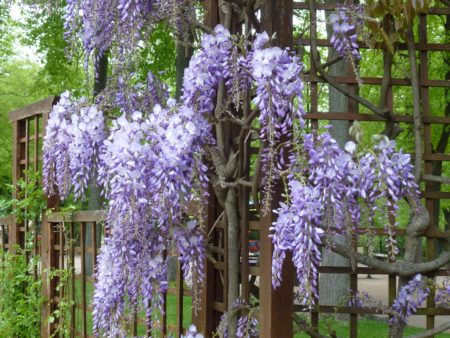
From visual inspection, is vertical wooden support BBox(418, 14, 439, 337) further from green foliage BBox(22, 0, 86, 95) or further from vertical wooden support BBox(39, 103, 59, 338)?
green foliage BBox(22, 0, 86, 95)

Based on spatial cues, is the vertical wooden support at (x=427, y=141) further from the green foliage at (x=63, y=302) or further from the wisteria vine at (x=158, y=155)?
the green foliage at (x=63, y=302)

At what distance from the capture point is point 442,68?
9672 millimetres

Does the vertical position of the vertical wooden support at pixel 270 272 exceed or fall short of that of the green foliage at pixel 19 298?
it exceeds it

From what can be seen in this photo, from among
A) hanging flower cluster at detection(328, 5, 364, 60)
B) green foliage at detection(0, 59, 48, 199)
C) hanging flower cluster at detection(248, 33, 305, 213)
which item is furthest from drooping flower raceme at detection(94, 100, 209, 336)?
green foliage at detection(0, 59, 48, 199)

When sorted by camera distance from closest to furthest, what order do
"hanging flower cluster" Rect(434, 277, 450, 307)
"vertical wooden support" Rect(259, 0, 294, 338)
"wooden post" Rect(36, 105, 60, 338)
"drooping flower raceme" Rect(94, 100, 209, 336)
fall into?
"drooping flower raceme" Rect(94, 100, 209, 336) → "vertical wooden support" Rect(259, 0, 294, 338) → "hanging flower cluster" Rect(434, 277, 450, 307) → "wooden post" Rect(36, 105, 60, 338)

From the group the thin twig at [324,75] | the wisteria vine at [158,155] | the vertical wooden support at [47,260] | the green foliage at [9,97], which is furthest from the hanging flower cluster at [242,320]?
the green foliage at [9,97]

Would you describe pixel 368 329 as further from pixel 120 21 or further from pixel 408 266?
pixel 120 21

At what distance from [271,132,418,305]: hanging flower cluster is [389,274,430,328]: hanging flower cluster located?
0.67 metres

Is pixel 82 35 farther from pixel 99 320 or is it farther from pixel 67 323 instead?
pixel 67 323

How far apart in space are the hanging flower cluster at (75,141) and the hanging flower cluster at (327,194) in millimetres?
825

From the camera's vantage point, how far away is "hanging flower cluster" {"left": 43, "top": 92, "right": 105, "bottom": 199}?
8.74ft

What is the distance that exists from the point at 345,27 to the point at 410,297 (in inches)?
46.9

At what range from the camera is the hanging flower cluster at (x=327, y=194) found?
7.14 ft

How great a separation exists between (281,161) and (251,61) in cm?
35
